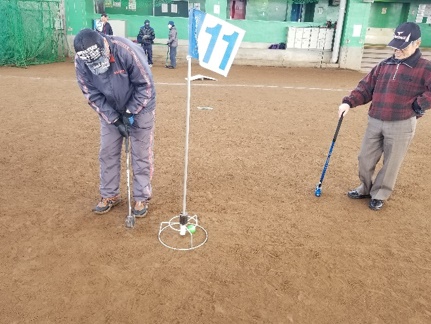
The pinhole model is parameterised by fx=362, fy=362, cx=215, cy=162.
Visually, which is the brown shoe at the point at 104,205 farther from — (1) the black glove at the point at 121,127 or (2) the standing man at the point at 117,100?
(1) the black glove at the point at 121,127

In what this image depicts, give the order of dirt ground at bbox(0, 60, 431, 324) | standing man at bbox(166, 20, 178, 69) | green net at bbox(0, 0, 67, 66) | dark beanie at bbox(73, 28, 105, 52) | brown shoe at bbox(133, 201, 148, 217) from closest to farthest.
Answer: dirt ground at bbox(0, 60, 431, 324)
dark beanie at bbox(73, 28, 105, 52)
brown shoe at bbox(133, 201, 148, 217)
green net at bbox(0, 0, 67, 66)
standing man at bbox(166, 20, 178, 69)

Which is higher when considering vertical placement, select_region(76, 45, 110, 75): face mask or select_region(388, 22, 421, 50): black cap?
select_region(388, 22, 421, 50): black cap

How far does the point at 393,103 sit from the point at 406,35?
717 mm

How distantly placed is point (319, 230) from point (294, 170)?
169cm

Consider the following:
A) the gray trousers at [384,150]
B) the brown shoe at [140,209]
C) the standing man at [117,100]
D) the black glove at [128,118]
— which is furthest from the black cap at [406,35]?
the brown shoe at [140,209]

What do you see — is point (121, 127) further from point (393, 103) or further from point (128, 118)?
point (393, 103)

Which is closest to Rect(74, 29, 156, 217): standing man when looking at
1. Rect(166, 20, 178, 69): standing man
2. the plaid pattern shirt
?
the plaid pattern shirt

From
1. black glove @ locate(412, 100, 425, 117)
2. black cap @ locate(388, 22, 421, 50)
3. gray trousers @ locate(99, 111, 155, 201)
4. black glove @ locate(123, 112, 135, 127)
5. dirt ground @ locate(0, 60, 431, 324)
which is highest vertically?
black cap @ locate(388, 22, 421, 50)

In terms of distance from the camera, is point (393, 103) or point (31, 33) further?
point (31, 33)

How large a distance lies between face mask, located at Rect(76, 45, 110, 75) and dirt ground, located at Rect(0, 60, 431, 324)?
5.39ft

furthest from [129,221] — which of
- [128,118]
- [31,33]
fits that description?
[31,33]

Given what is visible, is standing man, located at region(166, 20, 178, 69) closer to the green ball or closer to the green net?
the green net

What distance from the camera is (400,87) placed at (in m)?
3.97

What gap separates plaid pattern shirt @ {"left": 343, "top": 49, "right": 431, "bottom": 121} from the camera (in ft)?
12.6
